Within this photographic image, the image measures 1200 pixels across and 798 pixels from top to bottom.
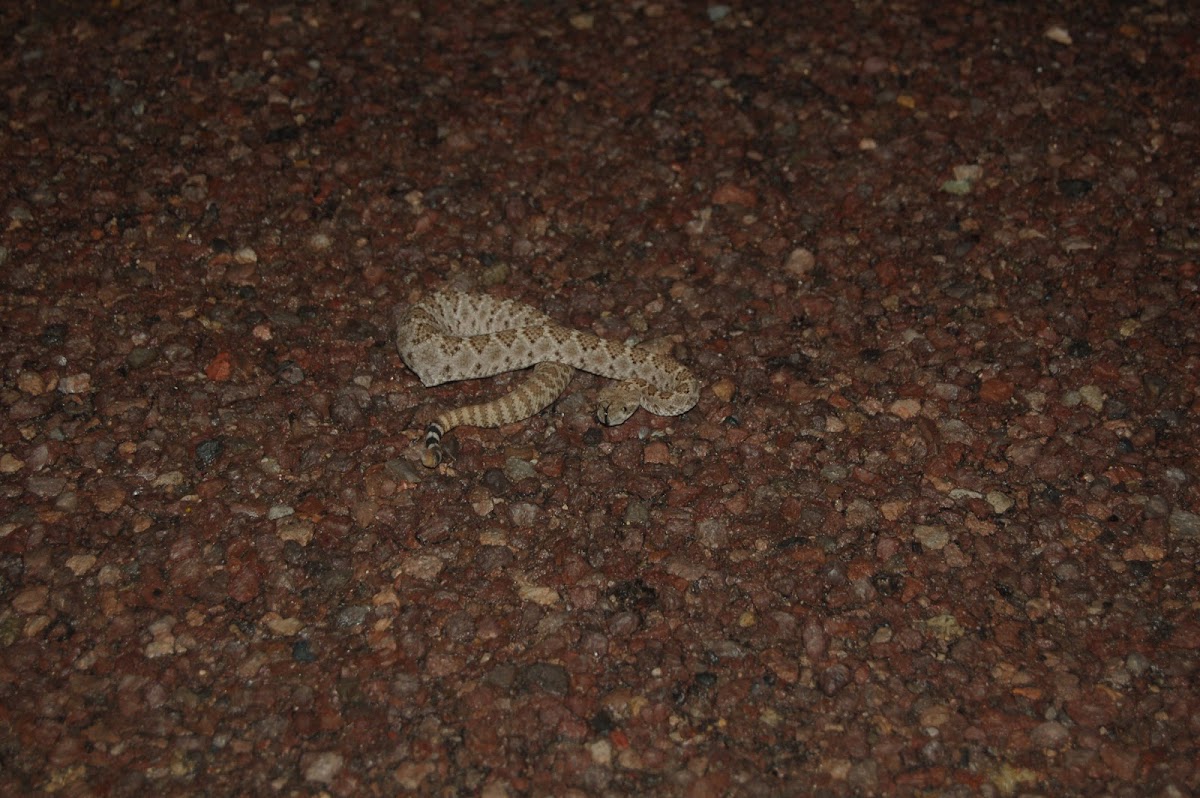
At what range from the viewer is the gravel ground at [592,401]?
5.42 metres

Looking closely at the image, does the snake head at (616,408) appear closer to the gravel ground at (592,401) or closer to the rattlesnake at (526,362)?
the rattlesnake at (526,362)

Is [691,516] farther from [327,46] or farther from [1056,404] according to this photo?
[327,46]

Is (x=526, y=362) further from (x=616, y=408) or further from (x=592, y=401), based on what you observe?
(x=616, y=408)

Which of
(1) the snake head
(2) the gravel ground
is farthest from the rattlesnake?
(2) the gravel ground

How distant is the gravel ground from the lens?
213 inches

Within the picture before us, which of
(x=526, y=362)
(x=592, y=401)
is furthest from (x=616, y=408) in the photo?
(x=526, y=362)

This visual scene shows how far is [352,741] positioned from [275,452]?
2223 mm

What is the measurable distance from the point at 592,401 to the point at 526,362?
0.56 metres

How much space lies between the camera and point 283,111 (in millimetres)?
9469

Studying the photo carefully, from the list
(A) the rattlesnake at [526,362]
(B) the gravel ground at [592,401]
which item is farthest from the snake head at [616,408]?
(B) the gravel ground at [592,401]

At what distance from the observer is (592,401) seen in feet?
24.3

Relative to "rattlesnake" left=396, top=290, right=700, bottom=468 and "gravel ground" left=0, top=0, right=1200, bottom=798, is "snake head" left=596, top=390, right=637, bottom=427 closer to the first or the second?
"rattlesnake" left=396, top=290, right=700, bottom=468

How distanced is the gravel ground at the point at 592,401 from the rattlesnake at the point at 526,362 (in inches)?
6.7

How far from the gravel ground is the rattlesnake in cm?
17
